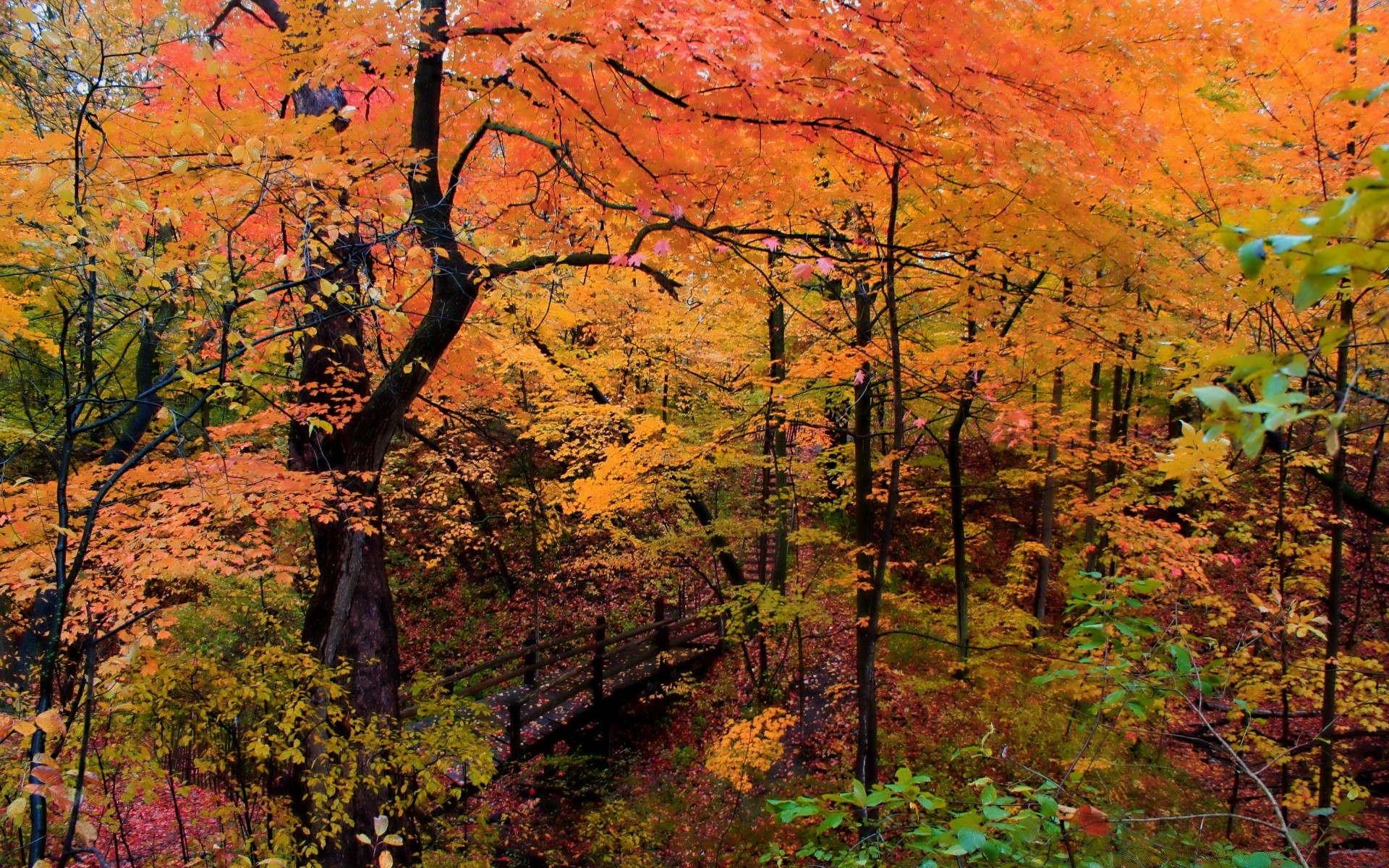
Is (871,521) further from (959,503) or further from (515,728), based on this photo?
(515,728)

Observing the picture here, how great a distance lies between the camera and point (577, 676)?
10.2 m

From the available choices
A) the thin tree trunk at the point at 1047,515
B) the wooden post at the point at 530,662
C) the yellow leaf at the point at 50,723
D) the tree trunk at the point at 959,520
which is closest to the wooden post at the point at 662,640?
the wooden post at the point at 530,662

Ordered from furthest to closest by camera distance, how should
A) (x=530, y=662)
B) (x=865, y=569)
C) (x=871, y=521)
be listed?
(x=530, y=662) → (x=871, y=521) → (x=865, y=569)

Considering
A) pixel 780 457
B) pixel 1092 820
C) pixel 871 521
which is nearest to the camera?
pixel 1092 820

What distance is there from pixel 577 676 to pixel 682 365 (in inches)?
209

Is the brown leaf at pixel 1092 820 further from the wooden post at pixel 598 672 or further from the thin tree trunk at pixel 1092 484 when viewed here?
the wooden post at pixel 598 672

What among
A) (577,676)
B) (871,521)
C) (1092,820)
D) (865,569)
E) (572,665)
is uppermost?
(1092,820)

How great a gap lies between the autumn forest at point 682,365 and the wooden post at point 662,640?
1.05 meters

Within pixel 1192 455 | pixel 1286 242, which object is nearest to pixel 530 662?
pixel 1192 455

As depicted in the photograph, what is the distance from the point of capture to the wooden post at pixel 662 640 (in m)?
11.0

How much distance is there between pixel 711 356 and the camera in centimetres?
943

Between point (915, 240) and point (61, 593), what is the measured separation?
5.47 m

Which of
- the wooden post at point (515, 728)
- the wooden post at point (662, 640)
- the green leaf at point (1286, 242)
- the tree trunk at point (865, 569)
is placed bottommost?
the wooden post at point (515, 728)

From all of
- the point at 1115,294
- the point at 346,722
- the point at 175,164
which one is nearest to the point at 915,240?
the point at 1115,294
